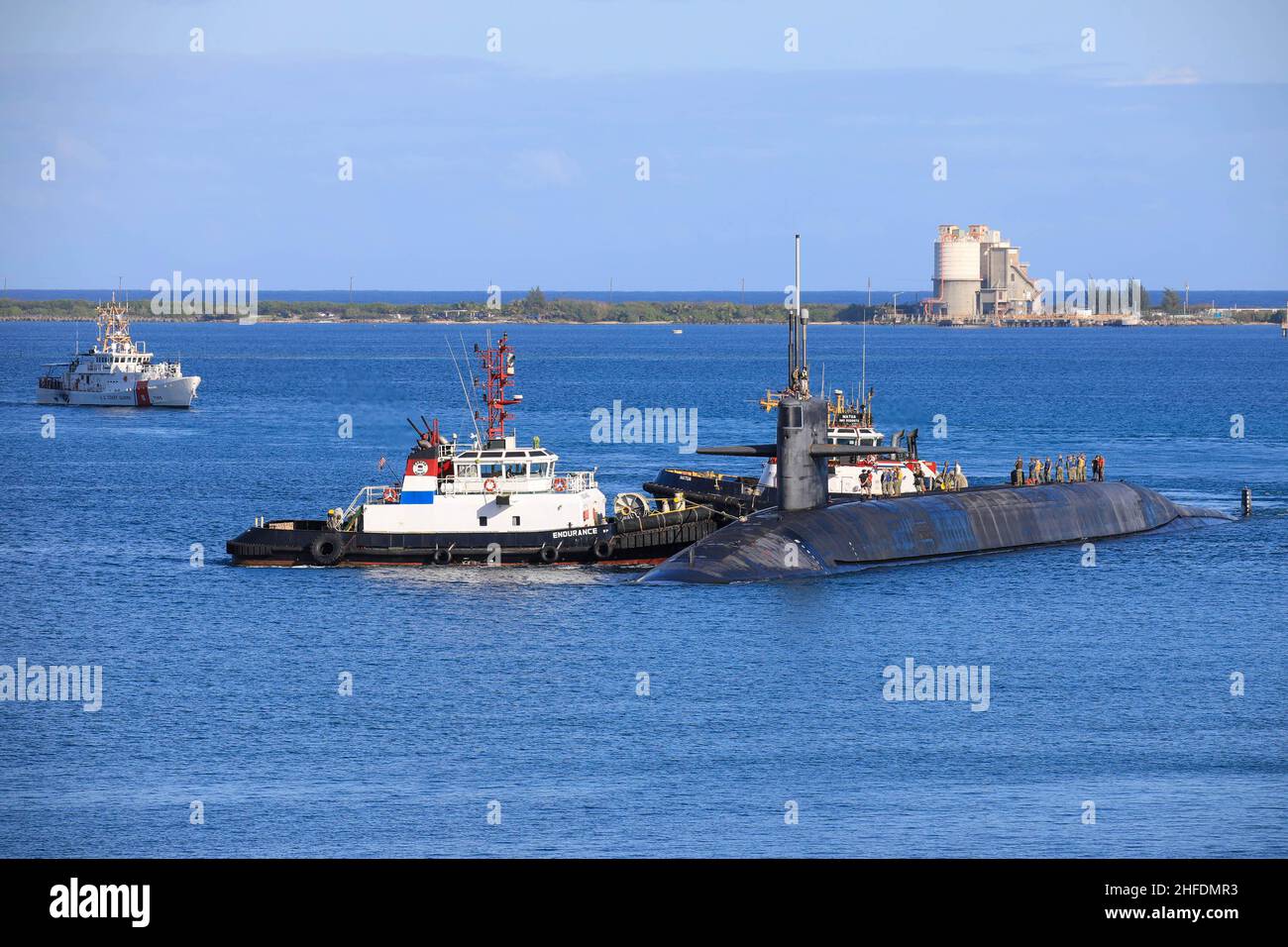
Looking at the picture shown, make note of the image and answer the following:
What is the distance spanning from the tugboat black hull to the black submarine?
2395 mm

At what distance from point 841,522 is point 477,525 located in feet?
39.9

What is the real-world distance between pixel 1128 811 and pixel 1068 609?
2134cm

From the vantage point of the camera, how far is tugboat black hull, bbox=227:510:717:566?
58750 mm

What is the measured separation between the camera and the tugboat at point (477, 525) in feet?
193

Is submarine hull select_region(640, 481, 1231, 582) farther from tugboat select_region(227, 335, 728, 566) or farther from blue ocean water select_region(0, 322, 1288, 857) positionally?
tugboat select_region(227, 335, 728, 566)

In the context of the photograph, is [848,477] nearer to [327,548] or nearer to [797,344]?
[797,344]

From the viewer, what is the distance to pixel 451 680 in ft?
142

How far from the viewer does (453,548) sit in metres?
58.7

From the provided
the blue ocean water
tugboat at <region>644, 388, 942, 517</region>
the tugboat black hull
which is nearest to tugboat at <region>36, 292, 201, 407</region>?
the blue ocean water

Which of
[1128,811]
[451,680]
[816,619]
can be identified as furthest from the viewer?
[816,619]

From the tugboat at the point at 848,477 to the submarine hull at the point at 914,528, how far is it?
295 cm

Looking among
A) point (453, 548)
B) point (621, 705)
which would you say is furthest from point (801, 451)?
point (621, 705)
